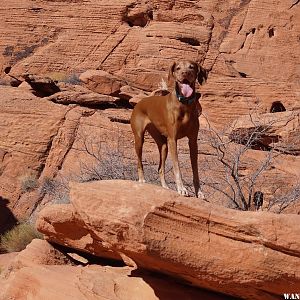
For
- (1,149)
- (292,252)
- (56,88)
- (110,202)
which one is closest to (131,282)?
(110,202)

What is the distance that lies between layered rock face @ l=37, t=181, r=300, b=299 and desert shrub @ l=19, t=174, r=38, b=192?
11623 mm

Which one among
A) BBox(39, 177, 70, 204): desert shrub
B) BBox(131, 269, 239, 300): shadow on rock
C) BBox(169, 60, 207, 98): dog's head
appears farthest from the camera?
BBox(39, 177, 70, 204): desert shrub

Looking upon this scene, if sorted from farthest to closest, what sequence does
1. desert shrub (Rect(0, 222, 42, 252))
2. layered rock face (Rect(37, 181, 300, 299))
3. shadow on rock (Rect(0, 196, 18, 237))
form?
shadow on rock (Rect(0, 196, 18, 237)), desert shrub (Rect(0, 222, 42, 252)), layered rock face (Rect(37, 181, 300, 299))

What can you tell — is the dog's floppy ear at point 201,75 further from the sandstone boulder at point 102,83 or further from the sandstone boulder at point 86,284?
the sandstone boulder at point 102,83

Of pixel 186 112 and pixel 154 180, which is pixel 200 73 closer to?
pixel 186 112

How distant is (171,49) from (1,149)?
468 inches

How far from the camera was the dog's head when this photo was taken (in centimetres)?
639

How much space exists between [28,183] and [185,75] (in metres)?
12.5

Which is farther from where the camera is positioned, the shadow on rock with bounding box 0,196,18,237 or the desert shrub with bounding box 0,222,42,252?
the shadow on rock with bounding box 0,196,18,237

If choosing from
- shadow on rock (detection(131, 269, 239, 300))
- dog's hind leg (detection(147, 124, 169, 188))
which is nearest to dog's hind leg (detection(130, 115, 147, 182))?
dog's hind leg (detection(147, 124, 169, 188))

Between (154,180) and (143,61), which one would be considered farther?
(143,61)

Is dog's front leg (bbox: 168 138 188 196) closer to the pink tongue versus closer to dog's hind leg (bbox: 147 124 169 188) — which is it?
the pink tongue

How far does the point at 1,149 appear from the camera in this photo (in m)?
19.0

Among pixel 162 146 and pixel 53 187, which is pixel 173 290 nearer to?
pixel 162 146
